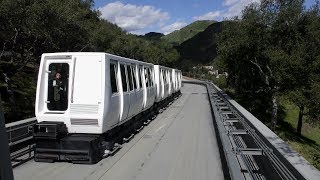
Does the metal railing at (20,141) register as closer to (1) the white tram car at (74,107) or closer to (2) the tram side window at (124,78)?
(1) the white tram car at (74,107)

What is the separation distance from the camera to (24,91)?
27.8m

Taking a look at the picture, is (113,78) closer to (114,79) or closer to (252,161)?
(114,79)

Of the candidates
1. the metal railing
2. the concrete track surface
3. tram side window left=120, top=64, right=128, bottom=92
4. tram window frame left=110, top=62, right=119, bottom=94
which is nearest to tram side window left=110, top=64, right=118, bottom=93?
tram window frame left=110, top=62, right=119, bottom=94

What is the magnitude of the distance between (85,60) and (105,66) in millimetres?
527

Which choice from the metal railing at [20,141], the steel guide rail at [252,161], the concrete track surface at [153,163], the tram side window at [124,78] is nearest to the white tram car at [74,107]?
the concrete track surface at [153,163]

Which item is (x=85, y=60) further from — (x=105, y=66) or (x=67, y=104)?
(x=67, y=104)

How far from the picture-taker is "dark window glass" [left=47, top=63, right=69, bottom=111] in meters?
10.8

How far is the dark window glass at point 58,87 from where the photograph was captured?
10758mm

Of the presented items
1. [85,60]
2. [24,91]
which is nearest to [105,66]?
[85,60]

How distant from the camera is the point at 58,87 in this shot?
10.8m

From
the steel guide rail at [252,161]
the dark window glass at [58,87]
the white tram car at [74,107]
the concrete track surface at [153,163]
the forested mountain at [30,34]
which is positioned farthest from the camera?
the forested mountain at [30,34]

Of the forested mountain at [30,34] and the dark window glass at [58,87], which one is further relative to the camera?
the forested mountain at [30,34]

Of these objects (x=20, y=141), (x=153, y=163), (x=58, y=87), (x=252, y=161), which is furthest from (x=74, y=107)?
(x=252, y=161)

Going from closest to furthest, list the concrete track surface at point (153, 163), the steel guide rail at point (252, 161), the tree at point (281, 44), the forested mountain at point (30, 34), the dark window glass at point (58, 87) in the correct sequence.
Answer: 1. the steel guide rail at point (252, 161)
2. the concrete track surface at point (153, 163)
3. the dark window glass at point (58, 87)
4. the forested mountain at point (30, 34)
5. the tree at point (281, 44)
